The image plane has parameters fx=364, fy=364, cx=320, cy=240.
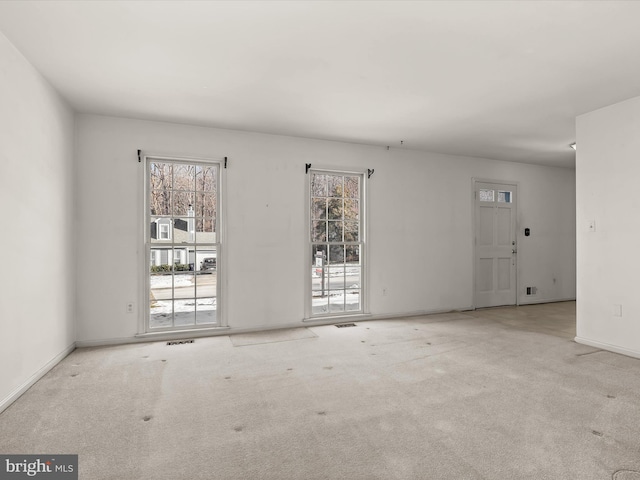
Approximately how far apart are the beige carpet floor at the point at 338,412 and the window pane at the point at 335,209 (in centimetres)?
200

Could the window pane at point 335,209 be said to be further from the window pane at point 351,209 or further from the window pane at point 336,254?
the window pane at point 336,254

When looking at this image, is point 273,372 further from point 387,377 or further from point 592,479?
point 592,479

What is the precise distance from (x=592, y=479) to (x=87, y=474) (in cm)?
255

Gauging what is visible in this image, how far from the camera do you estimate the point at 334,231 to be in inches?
213

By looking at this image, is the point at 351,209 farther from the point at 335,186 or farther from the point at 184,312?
the point at 184,312

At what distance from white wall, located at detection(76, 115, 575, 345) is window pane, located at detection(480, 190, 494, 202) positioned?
300 mm

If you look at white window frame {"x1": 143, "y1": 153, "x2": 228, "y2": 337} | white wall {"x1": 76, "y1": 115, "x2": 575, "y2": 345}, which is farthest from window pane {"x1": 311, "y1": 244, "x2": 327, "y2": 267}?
white window frame {"x1": 143, "y1": 153, "x2": 228, "y2": 337}

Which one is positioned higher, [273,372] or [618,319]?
[618,319]

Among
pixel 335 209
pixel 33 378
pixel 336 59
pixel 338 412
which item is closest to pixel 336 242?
pixel 335 209

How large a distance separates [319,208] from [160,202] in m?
2.14

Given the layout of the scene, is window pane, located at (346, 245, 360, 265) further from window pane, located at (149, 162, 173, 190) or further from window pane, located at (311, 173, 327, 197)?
window pane, located at (149, 162, 173, 190)

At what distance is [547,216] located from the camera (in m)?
6.98

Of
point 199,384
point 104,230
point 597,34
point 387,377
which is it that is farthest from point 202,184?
point 597,34

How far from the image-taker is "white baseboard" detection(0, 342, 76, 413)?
2.59 m
